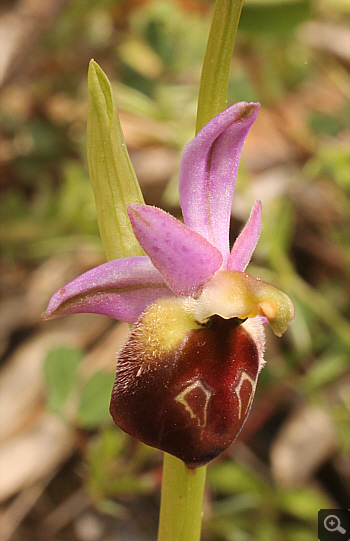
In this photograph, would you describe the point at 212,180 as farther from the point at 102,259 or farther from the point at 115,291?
the point at 102,259

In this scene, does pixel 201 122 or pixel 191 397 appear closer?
pixel 191 397

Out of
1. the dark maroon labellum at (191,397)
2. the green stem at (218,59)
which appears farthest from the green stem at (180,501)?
the green stem at (218,59)

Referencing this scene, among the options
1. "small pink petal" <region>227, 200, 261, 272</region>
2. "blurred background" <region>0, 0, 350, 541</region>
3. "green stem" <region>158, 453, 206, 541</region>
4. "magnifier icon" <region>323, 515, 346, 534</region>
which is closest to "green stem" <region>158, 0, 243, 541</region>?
"green stem" <region>158, 453, 206, 541</region>

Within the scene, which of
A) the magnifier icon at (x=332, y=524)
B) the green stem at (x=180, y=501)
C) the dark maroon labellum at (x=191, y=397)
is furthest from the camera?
the magnifier icon at (x=332, y=524)

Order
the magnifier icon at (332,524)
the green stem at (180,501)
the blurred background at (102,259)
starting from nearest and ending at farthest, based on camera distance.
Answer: the green stem at (180,501) → the magnifier icon at (332,524) → the blurred background at (102,259)

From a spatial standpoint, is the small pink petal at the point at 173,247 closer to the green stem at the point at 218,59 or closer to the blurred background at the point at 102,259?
the green stem at the point at 218,59

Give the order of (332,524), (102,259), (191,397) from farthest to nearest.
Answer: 1. (102,259)
2. (332,524)
3. (191,397)

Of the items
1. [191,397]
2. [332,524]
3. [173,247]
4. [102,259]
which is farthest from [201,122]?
[102,259]
